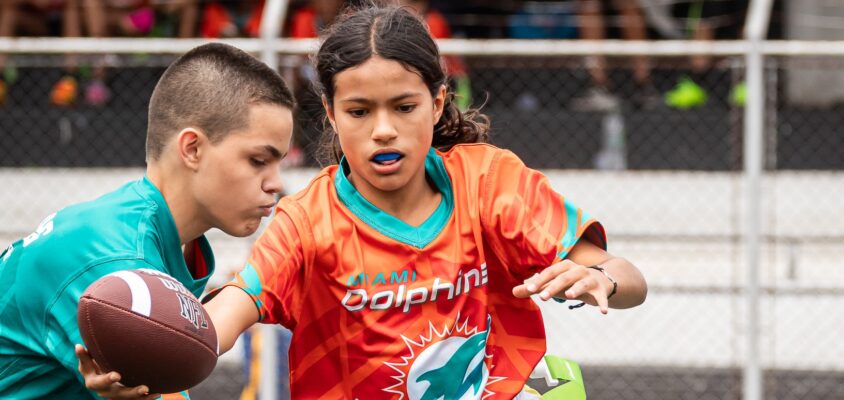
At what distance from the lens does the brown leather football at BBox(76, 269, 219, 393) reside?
216cm

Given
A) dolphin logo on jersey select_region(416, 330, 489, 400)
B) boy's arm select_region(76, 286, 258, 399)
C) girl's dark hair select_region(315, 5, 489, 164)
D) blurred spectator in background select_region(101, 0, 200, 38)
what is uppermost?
blurred spectator in background select_region(101, 0, 200, 38)

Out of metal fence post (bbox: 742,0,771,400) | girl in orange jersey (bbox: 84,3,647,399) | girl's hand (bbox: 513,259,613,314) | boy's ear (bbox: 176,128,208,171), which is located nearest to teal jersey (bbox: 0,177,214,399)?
boy's ear (bbox: 176,128,208,171)

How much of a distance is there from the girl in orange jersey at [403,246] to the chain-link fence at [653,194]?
12.1ft

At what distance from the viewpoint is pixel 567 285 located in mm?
2416

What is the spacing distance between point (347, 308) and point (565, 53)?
291 centimetres

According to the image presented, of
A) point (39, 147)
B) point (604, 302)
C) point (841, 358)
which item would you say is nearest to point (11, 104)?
point (39, 147)

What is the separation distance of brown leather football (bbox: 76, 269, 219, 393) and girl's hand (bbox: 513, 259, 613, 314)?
0.72 m

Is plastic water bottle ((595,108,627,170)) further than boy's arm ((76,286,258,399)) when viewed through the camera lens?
Yes

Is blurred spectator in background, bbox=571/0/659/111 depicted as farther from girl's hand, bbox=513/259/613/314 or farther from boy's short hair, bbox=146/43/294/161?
girl's hand, bbox=513/259/613/314

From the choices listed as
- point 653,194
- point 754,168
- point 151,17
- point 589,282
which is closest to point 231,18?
point 151,17

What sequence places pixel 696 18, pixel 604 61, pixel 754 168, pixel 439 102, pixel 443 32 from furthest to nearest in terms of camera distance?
1. pixel 696 18
2. pixel 443 32
3. pixel 604 61
4. pixel 754 168
5. pixel 439 102

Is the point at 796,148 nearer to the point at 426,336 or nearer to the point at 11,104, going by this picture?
the point at 426,336

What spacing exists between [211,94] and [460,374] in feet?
3.18

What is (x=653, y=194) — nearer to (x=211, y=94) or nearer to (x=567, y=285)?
(x=211, y=94)
